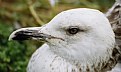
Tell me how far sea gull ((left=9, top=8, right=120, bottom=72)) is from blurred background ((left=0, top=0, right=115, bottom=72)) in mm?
819

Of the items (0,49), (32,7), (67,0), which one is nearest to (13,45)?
(0,49)

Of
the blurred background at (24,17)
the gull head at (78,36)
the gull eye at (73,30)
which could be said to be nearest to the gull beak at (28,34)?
the gull head at (78,36)

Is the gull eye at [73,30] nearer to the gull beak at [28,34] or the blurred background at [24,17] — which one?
the gull beak at [28,34]

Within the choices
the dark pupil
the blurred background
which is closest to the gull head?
the dark pupil

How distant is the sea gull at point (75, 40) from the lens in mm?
2143

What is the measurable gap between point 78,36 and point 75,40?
24mm

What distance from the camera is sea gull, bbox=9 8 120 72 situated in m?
2.14

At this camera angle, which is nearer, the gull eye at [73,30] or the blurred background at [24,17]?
the gull eye at [73,30]

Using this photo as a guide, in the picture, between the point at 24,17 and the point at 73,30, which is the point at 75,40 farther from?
the point at 24,17

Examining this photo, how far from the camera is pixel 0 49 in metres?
3.04

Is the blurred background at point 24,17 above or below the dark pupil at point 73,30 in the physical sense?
above

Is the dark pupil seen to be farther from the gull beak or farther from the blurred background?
the blurred background

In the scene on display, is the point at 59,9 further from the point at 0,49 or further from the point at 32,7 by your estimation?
the point at 0,49

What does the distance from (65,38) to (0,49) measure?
98cm
